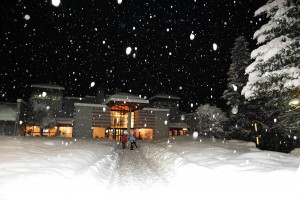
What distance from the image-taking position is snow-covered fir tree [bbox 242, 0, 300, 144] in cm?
1185

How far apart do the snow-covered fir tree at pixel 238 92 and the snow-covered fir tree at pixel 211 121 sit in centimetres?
530

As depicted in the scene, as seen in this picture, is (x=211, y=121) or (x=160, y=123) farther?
(x=160, y=123)

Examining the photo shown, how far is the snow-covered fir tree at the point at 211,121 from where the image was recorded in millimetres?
33781

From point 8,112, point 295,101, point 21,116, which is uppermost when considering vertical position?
point 8,112

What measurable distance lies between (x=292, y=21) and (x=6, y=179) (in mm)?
14603

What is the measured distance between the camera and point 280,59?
1218 cm

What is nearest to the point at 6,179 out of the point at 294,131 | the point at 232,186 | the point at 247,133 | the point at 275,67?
the point at 232,186

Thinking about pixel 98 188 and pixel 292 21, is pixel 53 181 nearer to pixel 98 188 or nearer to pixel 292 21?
pixel 98 188

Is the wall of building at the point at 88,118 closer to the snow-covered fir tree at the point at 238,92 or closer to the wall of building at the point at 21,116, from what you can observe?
the wall of building at the point at 21,116

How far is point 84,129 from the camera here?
3831cm

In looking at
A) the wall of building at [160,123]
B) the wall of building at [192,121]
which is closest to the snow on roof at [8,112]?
Result: the wall of building at [160,123]

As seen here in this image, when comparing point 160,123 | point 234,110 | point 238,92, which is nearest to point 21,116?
point 160,123

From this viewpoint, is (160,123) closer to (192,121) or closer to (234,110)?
(192,121)

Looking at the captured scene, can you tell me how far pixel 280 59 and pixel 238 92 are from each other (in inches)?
594
